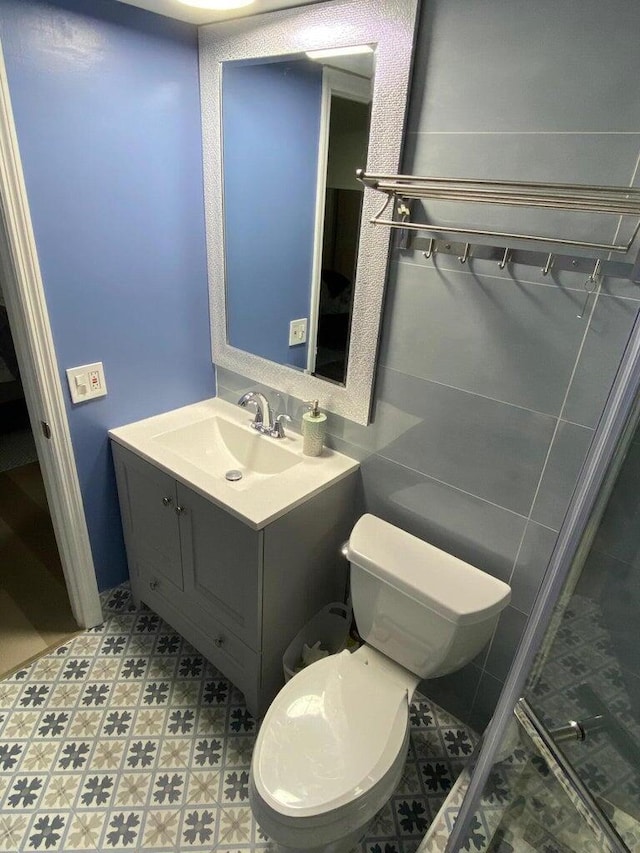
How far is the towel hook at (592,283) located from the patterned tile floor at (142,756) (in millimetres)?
1428

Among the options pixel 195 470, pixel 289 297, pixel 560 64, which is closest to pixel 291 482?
pixel 195 470

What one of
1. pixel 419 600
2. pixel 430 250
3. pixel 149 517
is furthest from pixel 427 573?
pixel 149 517

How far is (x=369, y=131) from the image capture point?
4.09 ft

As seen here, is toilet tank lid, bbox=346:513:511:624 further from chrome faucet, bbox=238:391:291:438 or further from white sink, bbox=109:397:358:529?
chrome faucet, bbox=238:391:291:438

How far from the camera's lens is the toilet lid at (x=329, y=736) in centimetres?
108

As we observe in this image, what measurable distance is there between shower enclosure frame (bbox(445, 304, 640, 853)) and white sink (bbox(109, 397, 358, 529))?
69cm

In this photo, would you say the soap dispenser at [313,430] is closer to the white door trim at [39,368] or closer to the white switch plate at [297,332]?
the white switch plate at [297,332]

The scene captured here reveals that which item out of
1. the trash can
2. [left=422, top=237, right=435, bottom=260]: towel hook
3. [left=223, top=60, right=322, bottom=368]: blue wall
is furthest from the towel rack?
the trash can

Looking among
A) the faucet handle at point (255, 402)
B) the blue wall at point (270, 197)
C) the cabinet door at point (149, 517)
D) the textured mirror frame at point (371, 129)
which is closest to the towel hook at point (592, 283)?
the textured mirror frame at point (371, 129)

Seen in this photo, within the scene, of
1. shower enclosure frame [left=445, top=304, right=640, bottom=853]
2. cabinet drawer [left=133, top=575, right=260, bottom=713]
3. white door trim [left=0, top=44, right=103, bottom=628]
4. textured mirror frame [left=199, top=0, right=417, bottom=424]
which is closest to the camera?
shower enclosure frame [left=445, top=304, right=640, bottom=853]

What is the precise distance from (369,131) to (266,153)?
0.48 meters

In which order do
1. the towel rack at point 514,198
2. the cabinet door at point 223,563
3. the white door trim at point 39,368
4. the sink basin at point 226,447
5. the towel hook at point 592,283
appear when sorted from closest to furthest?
the towel rack at point 514,198, the towel hook at point 592,283, the white door trim at point 39,368, the cabinet door at point 223,563, the sink basin at point 226,447

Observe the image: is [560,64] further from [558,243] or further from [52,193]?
[52,193]

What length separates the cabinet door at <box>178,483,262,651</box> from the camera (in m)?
1.38
